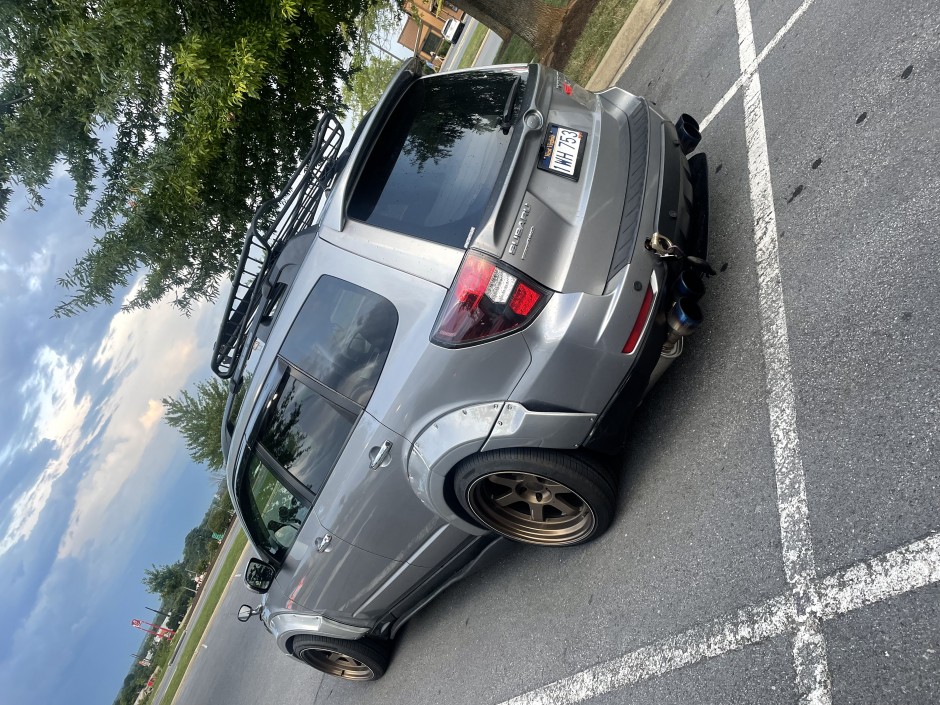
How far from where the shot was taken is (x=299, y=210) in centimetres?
416

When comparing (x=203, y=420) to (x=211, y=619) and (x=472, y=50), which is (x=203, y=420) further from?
(x=472, y=50)

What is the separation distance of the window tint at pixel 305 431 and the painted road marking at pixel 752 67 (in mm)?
3326

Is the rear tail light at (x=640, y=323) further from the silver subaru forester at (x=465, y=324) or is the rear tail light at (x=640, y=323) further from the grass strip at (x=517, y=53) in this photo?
the grass strip at (x=517, y=53)

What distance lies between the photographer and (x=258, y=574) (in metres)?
4.12

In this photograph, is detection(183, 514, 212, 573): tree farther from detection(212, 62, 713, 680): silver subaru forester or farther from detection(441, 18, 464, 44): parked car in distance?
detection(441, 18, 464, 44): parked car in distance

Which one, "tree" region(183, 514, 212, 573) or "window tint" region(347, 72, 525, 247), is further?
"tree" region(183, 514, 212, 573)

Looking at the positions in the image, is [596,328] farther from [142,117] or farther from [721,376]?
[142,117]

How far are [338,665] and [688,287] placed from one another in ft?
14.0

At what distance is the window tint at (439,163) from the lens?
2877mm

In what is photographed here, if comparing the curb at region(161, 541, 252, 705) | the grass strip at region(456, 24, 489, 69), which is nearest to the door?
the curb at region(161, 541, 252, 705)

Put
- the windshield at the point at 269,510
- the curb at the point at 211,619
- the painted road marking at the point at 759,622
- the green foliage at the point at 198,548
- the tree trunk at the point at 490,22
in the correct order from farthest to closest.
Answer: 1. the green foliage at the point at 198,548
2. the curb at the point at 211,619
3. the tree trunk at the point at 490,22
4. the windshield at the point at 269,510
5. the painted road marking at the point at 759,622

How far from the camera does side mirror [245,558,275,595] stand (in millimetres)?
4125

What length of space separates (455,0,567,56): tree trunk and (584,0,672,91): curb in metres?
0.91

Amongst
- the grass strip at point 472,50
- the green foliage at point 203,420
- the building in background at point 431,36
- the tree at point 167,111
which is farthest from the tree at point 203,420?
the building in background at point 431,36
